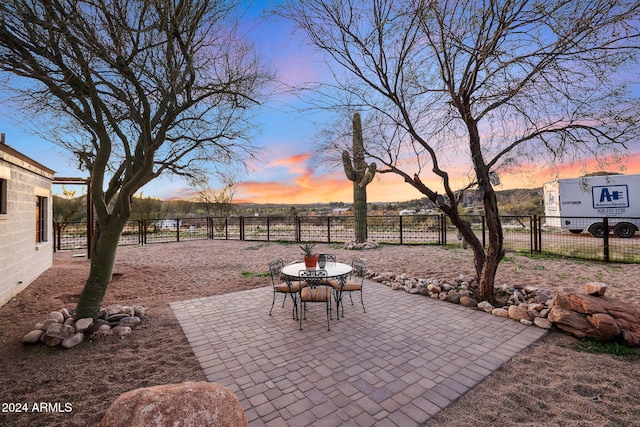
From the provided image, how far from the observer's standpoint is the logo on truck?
12422mm

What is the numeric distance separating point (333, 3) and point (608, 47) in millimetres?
3289

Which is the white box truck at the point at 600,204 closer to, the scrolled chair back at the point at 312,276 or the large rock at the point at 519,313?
the large rock at the point at 519,313

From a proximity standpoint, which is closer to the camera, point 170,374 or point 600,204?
point 170,374

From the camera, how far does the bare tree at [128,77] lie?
279cm

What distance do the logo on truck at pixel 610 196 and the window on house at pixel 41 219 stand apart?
20541 mm

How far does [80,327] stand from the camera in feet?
11.3

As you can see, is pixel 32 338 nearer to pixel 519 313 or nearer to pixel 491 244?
pixel 519 313

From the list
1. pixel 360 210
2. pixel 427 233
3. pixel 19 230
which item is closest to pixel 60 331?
pixel 19 230

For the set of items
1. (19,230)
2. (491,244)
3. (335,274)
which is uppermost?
(19,230)

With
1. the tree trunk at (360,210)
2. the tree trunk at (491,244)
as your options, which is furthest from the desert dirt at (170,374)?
the tree trunk at (360,210)

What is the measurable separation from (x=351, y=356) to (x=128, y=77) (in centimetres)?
392

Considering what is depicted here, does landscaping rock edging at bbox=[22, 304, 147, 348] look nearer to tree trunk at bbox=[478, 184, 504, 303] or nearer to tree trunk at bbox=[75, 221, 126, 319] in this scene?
tree trunk at bbox=[75, 221, 126, 319]

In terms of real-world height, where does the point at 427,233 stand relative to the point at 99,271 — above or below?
below

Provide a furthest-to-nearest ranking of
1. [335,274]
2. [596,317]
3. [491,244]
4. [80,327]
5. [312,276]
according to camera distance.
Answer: [491,244]
[335,274]
[312,276]
[80,327]
[596,317]
